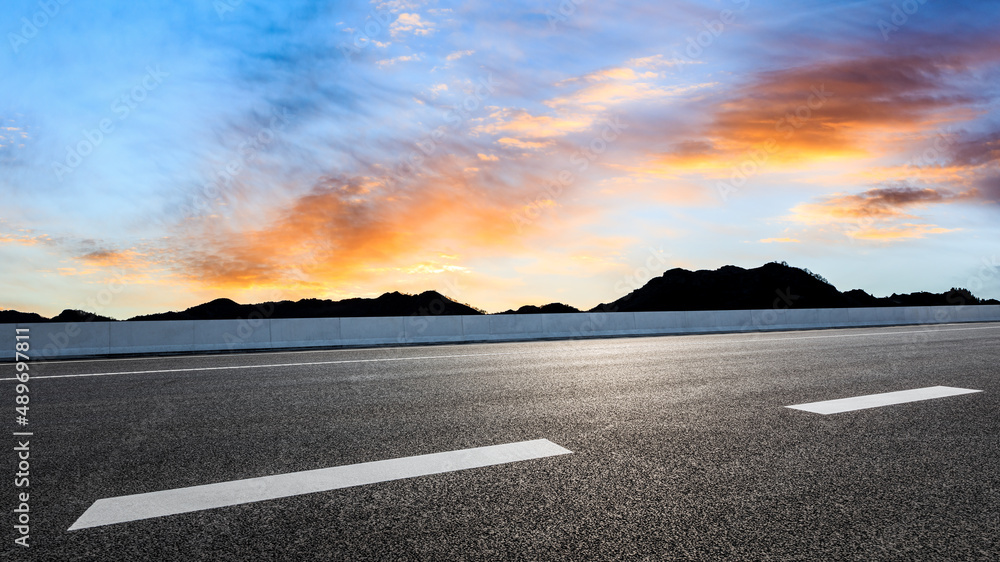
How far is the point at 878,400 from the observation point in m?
6.05

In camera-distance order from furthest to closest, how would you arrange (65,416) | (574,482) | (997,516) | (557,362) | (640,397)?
(557,362), (640,397), (65,416), (574,482), (997,516)

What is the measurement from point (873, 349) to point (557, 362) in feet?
21.6

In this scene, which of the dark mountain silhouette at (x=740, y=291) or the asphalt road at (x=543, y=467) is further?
the dark mountain silhouette at (x=740, y=291)

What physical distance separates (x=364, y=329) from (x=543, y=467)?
1512cm

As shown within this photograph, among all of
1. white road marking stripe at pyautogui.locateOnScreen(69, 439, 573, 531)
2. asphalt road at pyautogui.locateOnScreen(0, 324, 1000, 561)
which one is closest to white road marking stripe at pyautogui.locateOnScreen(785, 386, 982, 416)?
asphalt road at pyautogui.locateOnScreen(0, 324, 1000, 561)

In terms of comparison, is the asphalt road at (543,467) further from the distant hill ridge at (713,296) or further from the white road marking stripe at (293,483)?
the distant hill ridge at (713,296)

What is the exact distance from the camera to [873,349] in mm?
12109

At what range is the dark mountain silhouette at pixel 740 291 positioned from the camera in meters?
79.8

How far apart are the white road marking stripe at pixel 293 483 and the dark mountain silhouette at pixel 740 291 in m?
75.3

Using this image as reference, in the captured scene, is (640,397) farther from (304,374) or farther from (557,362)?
(304,374)

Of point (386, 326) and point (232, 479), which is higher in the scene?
point (386, 326)

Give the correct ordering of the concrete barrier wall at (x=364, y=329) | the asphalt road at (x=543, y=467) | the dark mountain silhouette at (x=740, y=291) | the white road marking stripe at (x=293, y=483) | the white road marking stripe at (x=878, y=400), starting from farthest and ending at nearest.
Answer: the dark mountain silhouette at (x=740, y=291)
the concrete barrier wall at (x=364, y=329)
the white road marking stripe at (x=878, y=400)
the white road marking stripe at (x=293, y=483)
the asphalt road at (x=543, y=467)

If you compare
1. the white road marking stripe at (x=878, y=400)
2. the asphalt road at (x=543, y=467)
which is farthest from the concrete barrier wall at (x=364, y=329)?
the white road marking stripe at (x=878, y=400)

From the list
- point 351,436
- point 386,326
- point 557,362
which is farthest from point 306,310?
point 351,436
